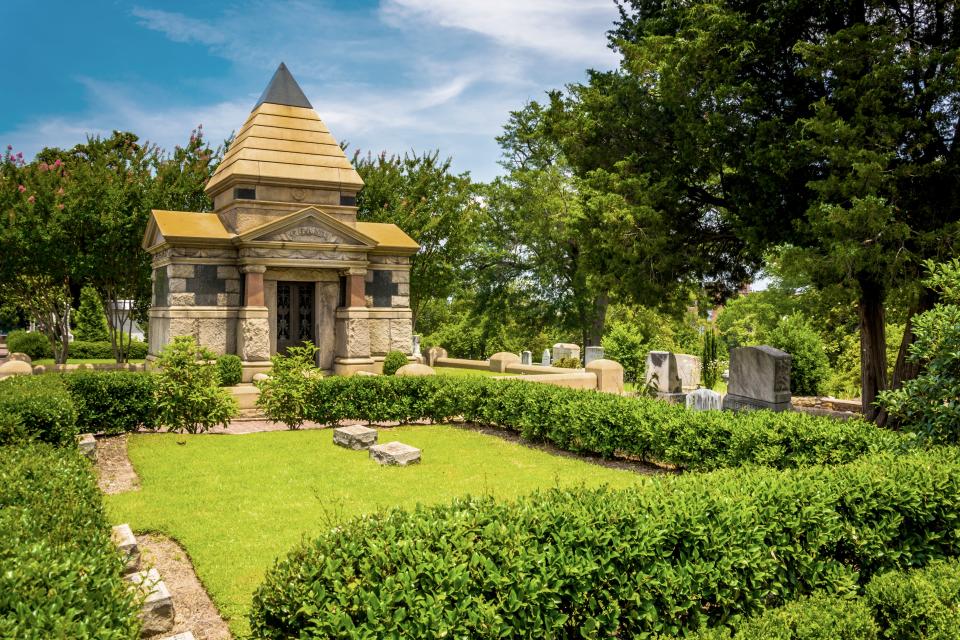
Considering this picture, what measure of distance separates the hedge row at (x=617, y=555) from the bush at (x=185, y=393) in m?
9.86

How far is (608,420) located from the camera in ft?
38.6

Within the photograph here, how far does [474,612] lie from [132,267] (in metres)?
24.8

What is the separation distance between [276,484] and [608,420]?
222 inches

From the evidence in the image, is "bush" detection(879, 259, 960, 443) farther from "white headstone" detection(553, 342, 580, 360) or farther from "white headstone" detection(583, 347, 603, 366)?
"white headstone" detection(553, 342, 580, 360)

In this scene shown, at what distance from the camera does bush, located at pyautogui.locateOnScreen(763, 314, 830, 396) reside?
75.4 ft

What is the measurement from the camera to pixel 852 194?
490 inches

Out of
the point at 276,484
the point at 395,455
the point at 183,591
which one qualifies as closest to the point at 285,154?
the point at 395,455

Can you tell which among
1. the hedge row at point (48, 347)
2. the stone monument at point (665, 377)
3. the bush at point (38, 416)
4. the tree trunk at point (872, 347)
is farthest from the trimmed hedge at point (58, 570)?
the hedge row at point (48, 347)

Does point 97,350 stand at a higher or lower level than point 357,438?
higher

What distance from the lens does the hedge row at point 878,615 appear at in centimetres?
451

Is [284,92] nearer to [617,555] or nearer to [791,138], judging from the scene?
[791,138]

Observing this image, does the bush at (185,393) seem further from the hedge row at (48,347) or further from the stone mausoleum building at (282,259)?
the hedge row at (48,347)

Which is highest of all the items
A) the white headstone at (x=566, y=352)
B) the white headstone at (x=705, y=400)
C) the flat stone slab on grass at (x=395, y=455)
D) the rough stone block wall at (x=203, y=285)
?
the rough stone block wall at (x=203, y=285)

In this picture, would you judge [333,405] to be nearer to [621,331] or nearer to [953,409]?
[953,409]
